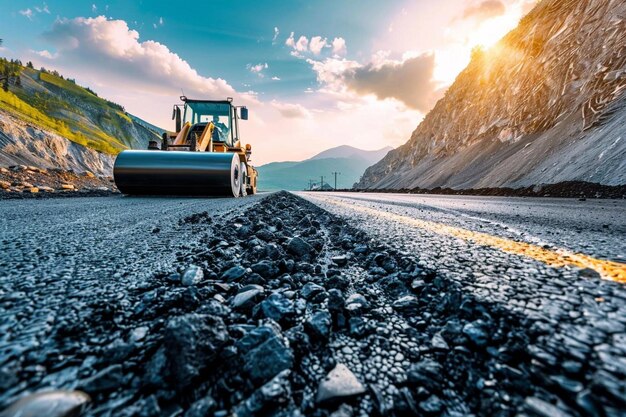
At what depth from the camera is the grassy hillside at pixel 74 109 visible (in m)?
39.1

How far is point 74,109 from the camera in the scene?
46.2 m

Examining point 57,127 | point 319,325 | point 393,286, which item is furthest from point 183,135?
point 57,127

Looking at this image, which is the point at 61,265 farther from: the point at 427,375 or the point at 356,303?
the point at 427,375

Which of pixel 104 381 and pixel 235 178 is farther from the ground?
pixel 235 178

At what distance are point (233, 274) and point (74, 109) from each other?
60.7m

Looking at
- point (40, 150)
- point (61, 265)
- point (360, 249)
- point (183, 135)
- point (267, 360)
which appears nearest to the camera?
point (267, 360)

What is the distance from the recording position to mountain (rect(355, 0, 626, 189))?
44.1ft

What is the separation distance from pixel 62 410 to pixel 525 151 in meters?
23.5

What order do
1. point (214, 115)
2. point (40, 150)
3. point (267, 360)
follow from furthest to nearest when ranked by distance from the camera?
point (40, 150)
point (214, 115)
point (267, 360)

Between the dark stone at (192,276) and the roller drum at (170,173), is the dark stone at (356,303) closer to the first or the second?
the dark stone at (192,276)

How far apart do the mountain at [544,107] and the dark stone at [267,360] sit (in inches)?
532

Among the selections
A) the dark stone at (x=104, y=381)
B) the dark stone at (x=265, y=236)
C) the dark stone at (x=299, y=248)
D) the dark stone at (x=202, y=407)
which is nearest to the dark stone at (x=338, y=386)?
the dark stone at (x=202, y=407)

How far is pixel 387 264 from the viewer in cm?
156

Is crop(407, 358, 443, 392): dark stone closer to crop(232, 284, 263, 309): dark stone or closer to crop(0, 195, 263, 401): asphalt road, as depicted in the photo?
crop(232, 284, 263, 309): dark stone
